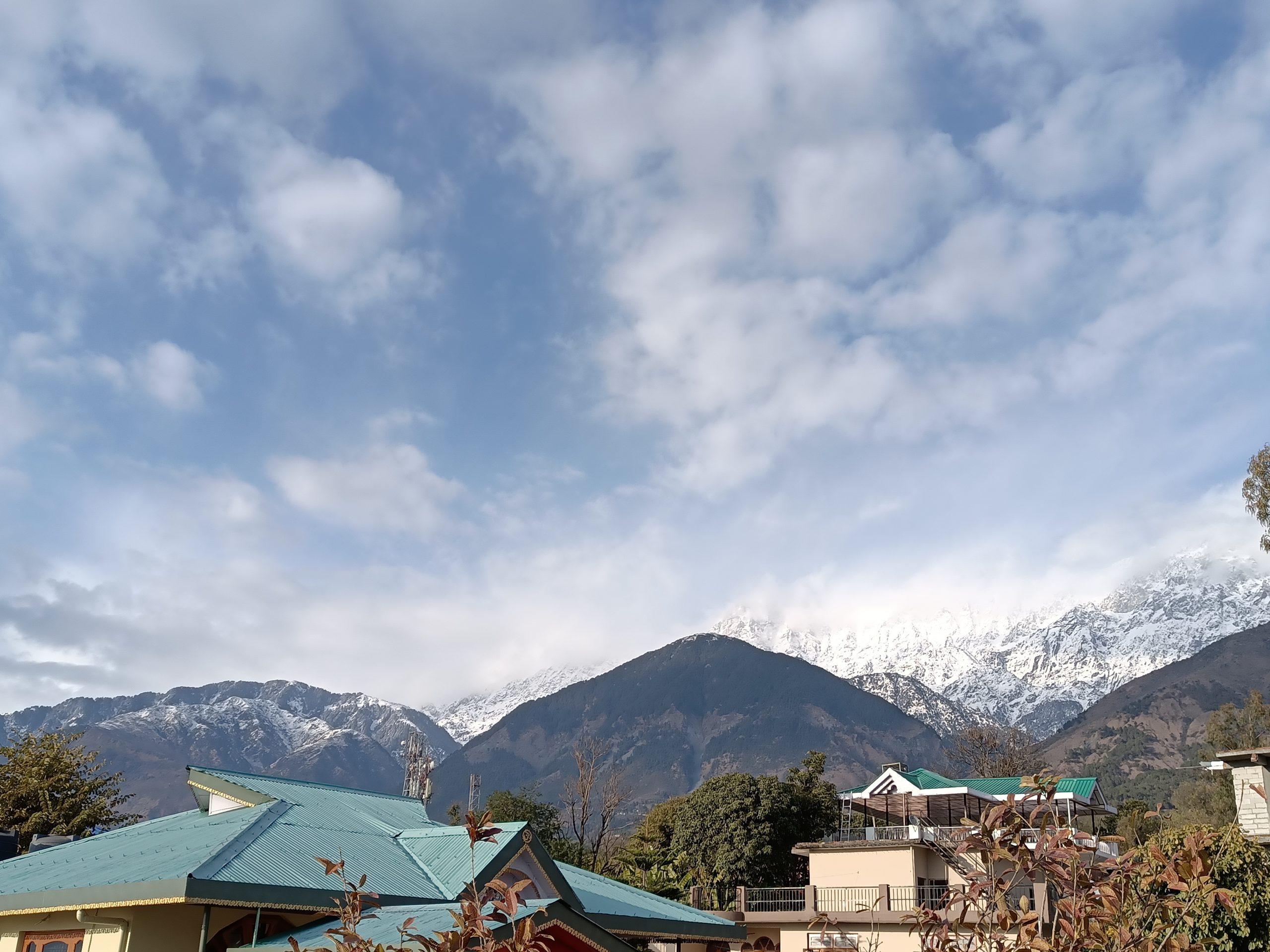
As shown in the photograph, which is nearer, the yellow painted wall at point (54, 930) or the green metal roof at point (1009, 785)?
the yellow painted wall at point (54, 930)

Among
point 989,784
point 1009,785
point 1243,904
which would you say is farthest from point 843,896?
point 1243,904

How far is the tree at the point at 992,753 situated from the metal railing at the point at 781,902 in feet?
93.8

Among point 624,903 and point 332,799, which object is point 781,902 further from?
point 332,799

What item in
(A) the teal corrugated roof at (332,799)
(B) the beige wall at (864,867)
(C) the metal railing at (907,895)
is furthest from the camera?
(B) the beige wall at (864,867)

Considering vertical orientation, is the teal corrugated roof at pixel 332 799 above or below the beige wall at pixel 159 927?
above

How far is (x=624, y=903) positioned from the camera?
70.9 ft

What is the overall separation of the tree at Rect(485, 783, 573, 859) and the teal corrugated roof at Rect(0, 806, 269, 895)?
101 ft

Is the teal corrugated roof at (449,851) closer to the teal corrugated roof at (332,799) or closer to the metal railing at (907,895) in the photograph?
the teal corrugated roof at (332,799)

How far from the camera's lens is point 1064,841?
13.3 feet

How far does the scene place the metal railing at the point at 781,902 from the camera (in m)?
40.3

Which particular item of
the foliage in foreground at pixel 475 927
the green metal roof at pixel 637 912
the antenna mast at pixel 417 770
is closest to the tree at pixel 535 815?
the antenna mast at pixel 417 770

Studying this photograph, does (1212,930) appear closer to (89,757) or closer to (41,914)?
(41,914)

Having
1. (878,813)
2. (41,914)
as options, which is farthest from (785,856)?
(41,914)

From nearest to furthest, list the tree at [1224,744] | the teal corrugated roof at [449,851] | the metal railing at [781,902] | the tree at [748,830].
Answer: the teal corrugated roof at [449,851] → the metal railing at [781,902] → the tree at [748,830] → the tree at [1224,744]
